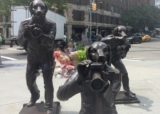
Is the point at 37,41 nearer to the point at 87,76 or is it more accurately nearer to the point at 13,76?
the point at 87,76

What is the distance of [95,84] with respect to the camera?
10.8 ft

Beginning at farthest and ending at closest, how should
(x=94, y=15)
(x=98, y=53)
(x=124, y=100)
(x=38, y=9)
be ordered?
(x=94, y=15)
(x=124, y=100)
(x=38, y=9)
(x=98, y=53)

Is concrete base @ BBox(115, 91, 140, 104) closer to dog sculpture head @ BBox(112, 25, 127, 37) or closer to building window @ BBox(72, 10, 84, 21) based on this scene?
dog sculpture head @ BBox(112, 25, 127, 37)

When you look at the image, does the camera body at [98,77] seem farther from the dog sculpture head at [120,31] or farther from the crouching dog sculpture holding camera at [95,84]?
the dog sculpture head at [120,31]

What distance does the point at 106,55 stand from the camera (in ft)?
12.0

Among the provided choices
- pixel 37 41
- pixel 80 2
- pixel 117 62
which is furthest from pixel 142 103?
pixel 80 2

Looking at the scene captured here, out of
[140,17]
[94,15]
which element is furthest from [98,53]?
[140,17]

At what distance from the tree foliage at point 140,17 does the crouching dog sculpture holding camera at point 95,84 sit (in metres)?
73.4

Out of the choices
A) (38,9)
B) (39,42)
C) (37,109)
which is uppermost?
(38,9)

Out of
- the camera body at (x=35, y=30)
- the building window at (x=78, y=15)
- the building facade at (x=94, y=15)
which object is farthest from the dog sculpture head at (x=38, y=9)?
the building window at (x=78, y=15)

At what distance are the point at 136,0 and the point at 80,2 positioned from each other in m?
34.2

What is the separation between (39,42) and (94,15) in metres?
62.4

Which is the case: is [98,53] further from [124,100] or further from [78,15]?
[78,15]

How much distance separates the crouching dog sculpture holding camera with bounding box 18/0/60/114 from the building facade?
45.1 meters
